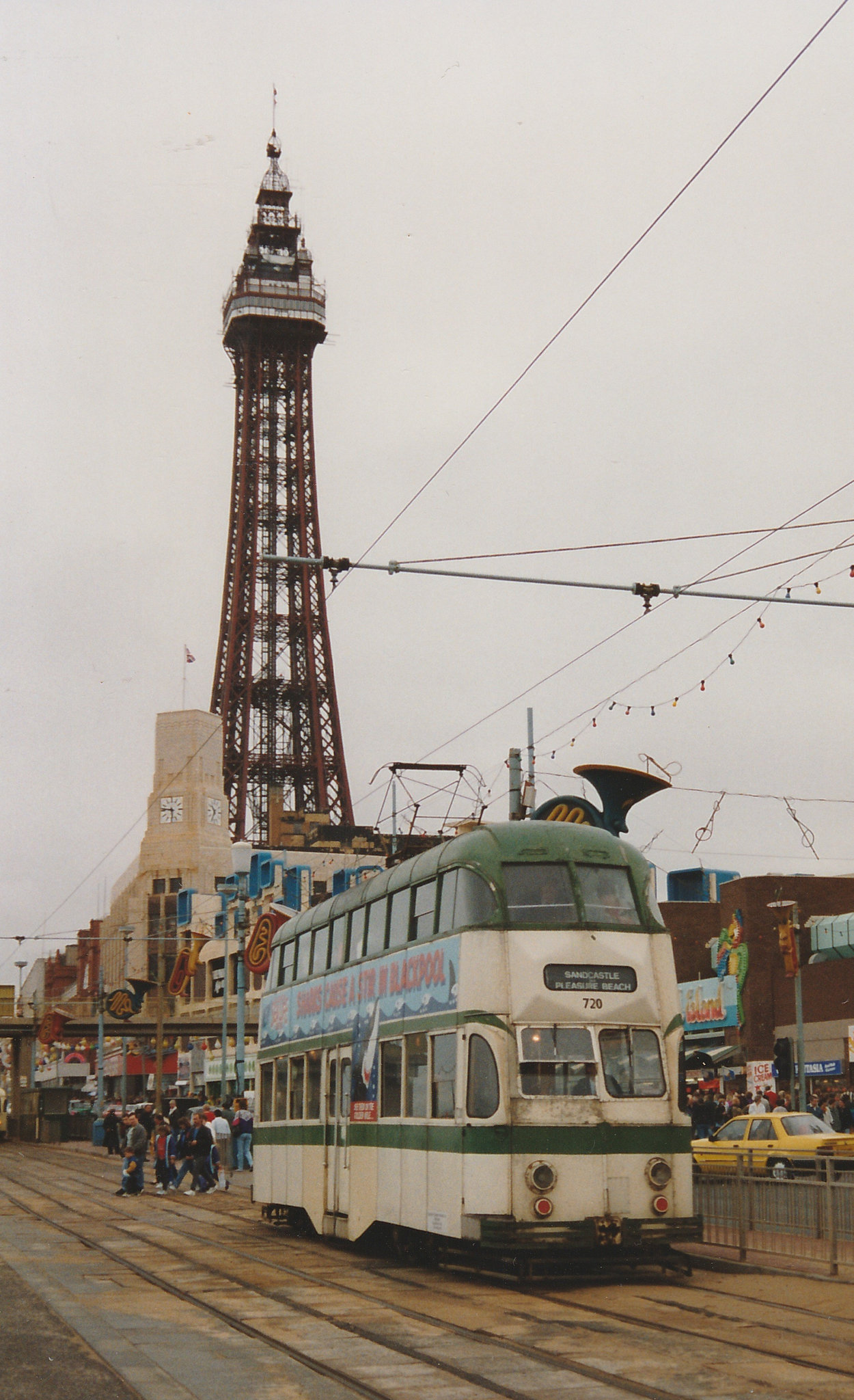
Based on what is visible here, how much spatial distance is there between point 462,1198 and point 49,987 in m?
147

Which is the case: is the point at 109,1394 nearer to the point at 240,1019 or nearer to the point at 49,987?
the point at 240,1019

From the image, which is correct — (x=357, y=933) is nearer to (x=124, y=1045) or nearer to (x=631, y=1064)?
(x=631, y=1064)

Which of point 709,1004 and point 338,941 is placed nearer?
point 338,941

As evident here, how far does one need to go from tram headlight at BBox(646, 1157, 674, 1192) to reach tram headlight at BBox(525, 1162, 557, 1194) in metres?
1.05

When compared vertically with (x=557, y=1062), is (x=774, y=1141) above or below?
below

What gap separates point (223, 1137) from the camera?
38.4 meters

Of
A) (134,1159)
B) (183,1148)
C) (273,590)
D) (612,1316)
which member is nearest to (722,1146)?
(183,1148)

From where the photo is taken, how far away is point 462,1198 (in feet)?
54.1

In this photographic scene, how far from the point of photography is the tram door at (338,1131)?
20516 mm

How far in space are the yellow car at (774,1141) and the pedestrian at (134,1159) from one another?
10456 millimetres

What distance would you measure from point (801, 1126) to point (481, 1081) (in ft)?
36.0

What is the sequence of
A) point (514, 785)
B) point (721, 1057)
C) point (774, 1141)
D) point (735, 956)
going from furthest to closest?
1. point (735, 956)
2. point (721, 1057)
3. point (514, 785)
4. point (774, 1141)

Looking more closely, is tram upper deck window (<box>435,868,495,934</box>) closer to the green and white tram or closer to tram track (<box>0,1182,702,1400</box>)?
the green and white tram

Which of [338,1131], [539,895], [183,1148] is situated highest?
[539,895]
